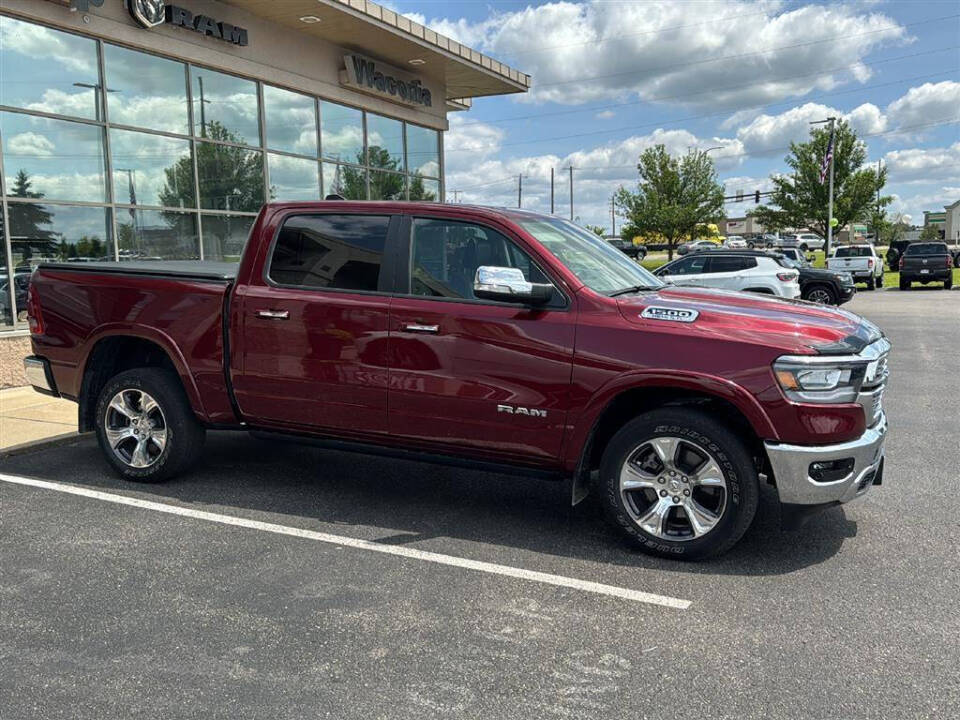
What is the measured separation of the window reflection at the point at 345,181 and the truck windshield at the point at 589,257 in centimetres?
1120

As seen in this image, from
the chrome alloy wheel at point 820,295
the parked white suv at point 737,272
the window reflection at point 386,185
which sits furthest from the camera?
the chrome alloy wheel at point 820,295

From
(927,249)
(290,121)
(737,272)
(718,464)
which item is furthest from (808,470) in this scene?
(927,249)

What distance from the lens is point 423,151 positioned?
771 inches

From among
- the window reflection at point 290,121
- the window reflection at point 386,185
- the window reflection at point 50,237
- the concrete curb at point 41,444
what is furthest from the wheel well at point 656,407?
the window reflection at point 386,185

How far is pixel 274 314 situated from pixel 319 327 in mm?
360

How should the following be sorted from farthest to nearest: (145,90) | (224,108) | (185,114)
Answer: (224,108) < (185,114) < (145,90)

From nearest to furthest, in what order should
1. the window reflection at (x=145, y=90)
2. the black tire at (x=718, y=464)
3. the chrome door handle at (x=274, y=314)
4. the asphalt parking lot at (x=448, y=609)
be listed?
the asphalt parking lot at (x=448, y=609) < the black tire at (x=718, y=464) < the chrome door handle at (x=274, y=314) < the window reflection at (x=145, y=90)

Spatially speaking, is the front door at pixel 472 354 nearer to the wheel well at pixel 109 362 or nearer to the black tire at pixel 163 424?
the black tire at pixel 163 424

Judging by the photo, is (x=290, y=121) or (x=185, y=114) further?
(x=290, y=121)

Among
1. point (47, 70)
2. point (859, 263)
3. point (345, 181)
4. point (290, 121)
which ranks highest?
point (290, 121)

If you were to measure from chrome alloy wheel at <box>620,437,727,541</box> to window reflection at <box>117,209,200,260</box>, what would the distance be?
386 inches

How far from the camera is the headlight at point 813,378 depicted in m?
3.99

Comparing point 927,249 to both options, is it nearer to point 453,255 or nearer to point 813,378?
point 813,378

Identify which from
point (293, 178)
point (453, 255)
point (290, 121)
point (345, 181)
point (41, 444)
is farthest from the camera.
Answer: point (345, 181)
